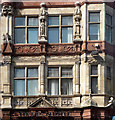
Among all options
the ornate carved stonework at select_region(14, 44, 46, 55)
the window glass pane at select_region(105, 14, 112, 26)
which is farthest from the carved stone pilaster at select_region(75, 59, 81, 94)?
the window glass pane at select_region(105, 14, 112, 26)

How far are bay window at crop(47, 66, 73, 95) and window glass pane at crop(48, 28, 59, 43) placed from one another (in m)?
1.75

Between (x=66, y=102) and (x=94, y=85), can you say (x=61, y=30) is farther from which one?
(x=66, y=102)

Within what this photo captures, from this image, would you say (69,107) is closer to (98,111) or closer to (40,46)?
(98,111)

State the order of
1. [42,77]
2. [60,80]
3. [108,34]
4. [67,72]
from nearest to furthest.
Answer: [42,77]
[60,80]
[67,72]
[108,34]

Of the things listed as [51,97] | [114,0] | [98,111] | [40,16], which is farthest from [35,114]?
[114,0]

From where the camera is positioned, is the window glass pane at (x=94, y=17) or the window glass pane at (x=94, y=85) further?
the window glass pane at (x=94, y=17)

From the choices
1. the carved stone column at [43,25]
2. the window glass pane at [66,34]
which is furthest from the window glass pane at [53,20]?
the window glass pane at [66,34]

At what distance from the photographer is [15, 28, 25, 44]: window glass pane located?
116 feet

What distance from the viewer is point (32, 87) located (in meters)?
34.8

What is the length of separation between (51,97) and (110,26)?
223 inches

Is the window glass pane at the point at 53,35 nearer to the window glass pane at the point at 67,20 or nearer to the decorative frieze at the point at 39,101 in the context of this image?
the window glass pane at the point at 67,20

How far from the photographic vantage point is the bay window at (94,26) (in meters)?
34.8

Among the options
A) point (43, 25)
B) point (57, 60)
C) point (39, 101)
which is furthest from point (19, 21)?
point (39, 101)

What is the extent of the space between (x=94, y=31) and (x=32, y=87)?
5.06 metres
